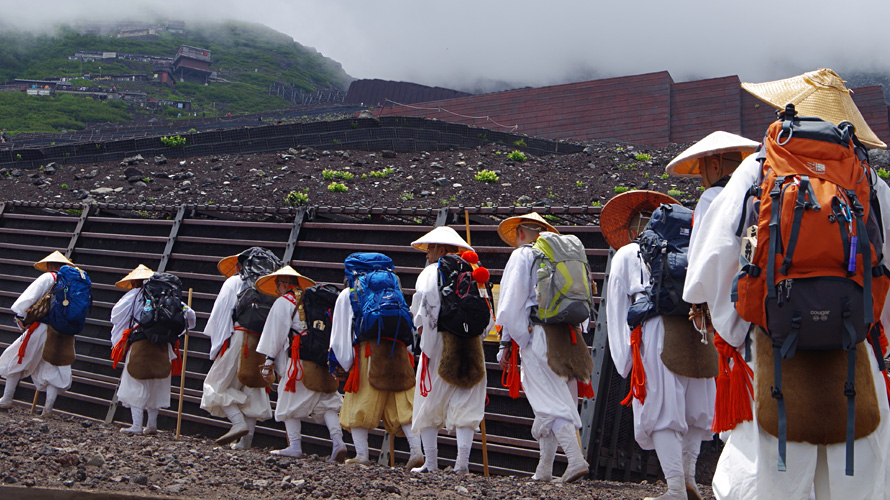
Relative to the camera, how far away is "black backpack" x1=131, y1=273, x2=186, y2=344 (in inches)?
393

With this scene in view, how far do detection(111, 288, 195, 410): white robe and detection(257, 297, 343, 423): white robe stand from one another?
199 cm

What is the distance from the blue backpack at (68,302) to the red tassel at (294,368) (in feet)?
14.0

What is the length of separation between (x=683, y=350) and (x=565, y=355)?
126 cm

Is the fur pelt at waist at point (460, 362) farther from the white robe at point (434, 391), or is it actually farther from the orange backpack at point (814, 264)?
the orange backpack at point (814, 264)

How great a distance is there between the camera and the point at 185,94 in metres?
107

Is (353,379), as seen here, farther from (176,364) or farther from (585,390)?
(176,364)

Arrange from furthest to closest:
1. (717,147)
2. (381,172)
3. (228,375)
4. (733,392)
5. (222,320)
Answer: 1. (381,172)
2. (222,320)
3. (228,375)
4. (717,147)
5. (733,392)

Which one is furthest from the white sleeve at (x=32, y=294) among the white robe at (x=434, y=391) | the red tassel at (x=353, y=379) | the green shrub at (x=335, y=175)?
the green shrub at (x=335, y=175)

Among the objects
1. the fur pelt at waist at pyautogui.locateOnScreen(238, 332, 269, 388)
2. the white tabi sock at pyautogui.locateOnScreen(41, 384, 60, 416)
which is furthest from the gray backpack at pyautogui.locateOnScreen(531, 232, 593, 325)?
the white tabi sock at pyautogui.locateOnScreen(41, 384, 60, 416)

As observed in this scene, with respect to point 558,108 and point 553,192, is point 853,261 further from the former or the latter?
point 558,108

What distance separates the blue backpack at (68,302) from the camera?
11203mm

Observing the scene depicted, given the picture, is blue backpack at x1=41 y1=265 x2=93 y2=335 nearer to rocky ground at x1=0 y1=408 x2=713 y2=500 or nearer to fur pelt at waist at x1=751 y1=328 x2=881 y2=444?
rocky ground at x1=0 y1=408 x2=713 y2=500

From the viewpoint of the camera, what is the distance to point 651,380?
18.6 feet

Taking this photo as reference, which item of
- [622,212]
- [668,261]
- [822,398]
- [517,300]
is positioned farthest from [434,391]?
[822,398]
